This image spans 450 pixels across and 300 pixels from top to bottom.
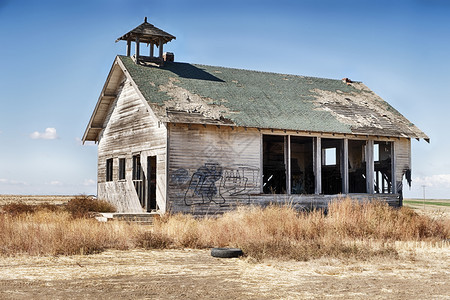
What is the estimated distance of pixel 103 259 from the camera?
11.8 m

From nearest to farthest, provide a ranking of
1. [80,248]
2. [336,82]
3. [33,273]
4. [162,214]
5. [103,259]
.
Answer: [33,273] → [103,259] → [80,248] → [162,214] → [336,82]

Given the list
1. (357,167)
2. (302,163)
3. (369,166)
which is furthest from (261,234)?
(302,163)

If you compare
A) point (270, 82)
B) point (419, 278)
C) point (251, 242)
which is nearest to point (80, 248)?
point (251, 242)

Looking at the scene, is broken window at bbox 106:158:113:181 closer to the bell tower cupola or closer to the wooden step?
the bell tower cupola

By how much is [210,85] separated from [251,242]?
37.8ft

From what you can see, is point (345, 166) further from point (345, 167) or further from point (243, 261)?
point (243, 261)

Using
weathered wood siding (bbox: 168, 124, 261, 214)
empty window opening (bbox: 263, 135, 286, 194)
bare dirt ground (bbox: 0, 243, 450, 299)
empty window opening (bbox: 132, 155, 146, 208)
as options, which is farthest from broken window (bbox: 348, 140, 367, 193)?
bare dirt ground (bbox: 0, 243, 450, 299)

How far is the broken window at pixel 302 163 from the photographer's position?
93.1 feet

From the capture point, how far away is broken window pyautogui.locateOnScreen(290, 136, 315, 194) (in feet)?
93.1

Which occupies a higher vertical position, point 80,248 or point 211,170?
point 211,170

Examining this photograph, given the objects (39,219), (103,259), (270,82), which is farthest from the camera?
(270,82)

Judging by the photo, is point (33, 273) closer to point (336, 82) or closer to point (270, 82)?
point (270, 82)

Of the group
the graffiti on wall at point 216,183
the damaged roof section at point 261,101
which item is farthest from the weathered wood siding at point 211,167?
the damaged roof section at point 261,101

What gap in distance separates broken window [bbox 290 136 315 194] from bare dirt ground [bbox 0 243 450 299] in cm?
1551
